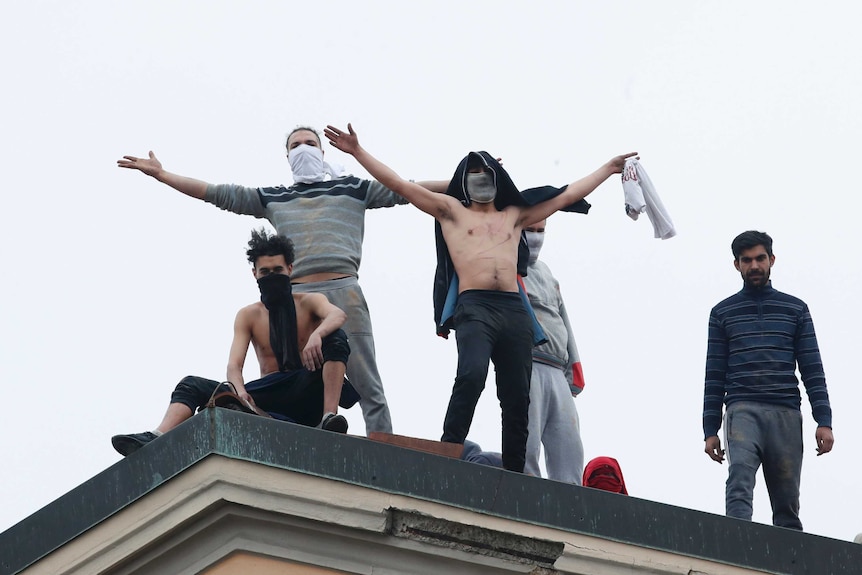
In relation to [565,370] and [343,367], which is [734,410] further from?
[343,367]

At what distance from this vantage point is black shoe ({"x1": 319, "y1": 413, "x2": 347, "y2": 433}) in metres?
9.41

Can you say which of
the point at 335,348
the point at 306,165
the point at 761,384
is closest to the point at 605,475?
the point at 761,384

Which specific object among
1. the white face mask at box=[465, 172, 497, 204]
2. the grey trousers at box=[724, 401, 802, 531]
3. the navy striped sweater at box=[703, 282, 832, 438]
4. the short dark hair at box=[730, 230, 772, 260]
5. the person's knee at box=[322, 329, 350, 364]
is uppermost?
the short dark hair at box=[730, 230, 772, 260]

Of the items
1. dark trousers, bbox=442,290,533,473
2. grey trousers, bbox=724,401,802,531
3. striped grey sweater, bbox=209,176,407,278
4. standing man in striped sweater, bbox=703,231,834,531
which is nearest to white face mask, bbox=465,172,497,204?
dark trousers, bbox=442,290,533,473

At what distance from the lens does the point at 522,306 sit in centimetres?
1053

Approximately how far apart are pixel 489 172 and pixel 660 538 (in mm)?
2934

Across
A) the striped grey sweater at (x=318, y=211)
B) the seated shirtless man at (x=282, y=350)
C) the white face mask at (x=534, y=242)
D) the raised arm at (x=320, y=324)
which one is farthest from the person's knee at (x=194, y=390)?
the white face mask at (x=534, y=242)

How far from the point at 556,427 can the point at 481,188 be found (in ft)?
5.29

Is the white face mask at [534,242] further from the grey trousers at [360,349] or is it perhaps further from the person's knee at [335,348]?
the person's knee at [335,348]

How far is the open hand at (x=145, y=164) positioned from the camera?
465 inches

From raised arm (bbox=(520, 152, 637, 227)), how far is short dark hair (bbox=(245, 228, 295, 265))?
54.9 inches

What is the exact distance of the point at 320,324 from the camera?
10492 millimetres

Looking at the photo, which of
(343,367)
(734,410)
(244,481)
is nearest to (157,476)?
(244,481)

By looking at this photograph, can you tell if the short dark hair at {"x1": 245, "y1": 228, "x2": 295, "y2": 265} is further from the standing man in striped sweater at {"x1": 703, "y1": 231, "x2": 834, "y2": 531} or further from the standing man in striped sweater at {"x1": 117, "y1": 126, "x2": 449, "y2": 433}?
the standing man in striped sweater at {"x1": 703, "y1": 231, "x2": 834, "y2": 531}
